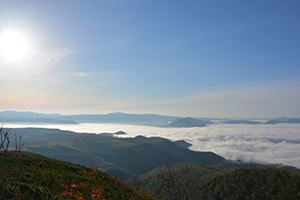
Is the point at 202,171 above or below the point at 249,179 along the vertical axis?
below

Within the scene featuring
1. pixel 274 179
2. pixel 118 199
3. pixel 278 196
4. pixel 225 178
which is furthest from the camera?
pixel 225 178

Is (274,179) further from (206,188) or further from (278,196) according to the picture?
(206,188)

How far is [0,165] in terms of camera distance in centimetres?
781

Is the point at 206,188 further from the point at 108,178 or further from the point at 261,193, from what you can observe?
the point at 108,178

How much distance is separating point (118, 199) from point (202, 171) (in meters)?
198

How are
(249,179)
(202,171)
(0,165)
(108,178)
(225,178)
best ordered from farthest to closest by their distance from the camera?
(202,171) < (225,178) < (249,179) < (108,178) < (0,165)

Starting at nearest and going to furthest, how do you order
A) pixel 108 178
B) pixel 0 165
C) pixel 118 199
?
pixel 0 165 < pixel 118 199 < pixel 108 178

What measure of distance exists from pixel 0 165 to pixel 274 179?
495 ft

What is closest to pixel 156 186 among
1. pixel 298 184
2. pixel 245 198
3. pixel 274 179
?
pixel 245 198

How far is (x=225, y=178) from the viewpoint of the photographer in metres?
132

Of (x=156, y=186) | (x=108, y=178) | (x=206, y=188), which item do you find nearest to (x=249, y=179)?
(x=206, y=188)

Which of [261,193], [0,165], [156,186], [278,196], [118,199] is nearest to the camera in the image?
[0,165]

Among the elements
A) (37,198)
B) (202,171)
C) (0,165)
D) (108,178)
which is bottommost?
(202,171)

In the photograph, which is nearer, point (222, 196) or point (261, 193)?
point (261, 193)
